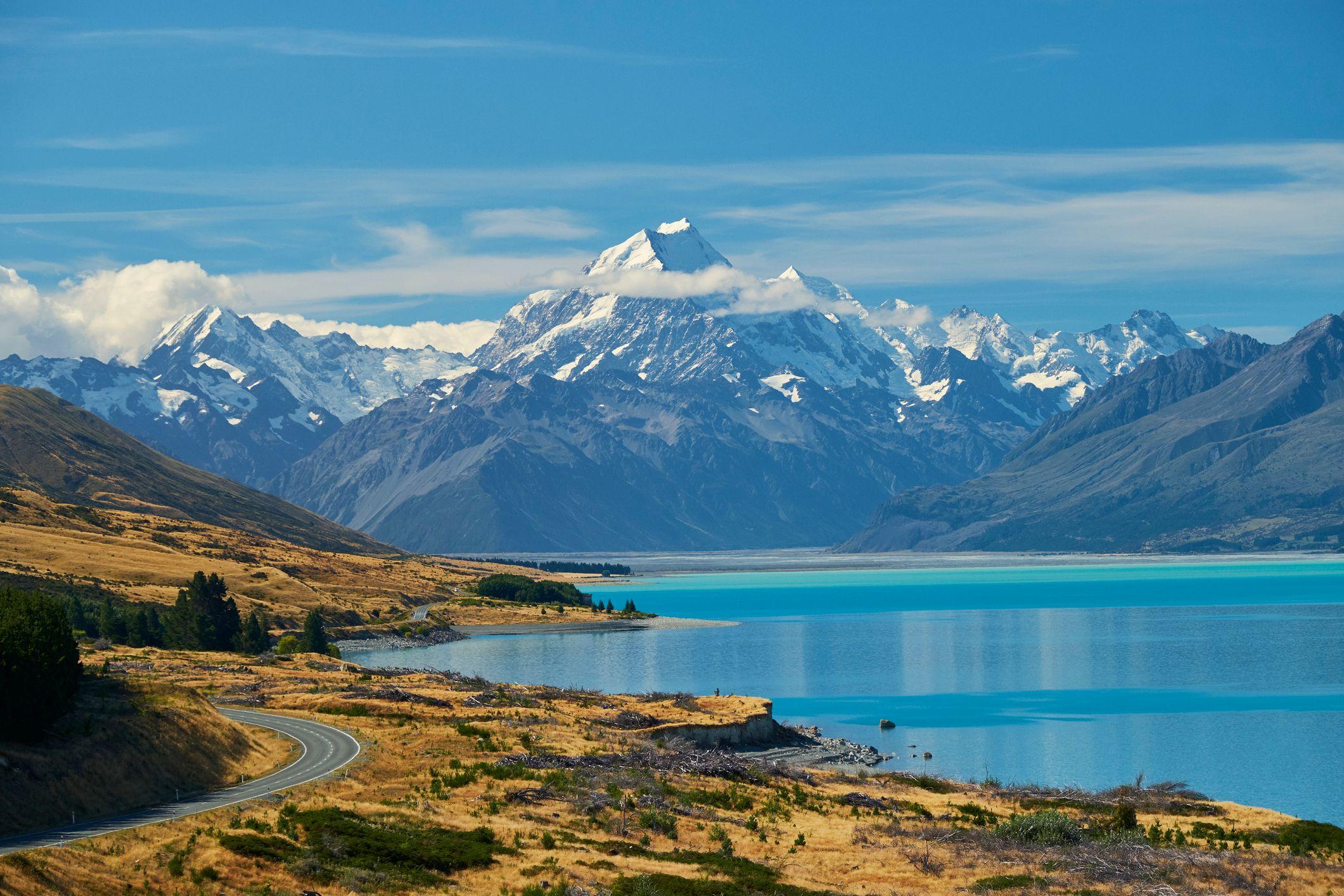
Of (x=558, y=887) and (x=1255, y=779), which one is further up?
(x=558, y=887)

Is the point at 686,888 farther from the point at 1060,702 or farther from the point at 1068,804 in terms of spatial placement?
the point at 1060,702

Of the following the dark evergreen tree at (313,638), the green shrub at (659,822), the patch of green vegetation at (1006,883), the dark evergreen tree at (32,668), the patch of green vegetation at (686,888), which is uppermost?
the dark evergreen tree at (32,668)

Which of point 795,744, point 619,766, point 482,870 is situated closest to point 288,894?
point 482,870

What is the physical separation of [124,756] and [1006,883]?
120 ft

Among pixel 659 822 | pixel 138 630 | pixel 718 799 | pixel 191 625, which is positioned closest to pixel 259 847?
pixel 659 822

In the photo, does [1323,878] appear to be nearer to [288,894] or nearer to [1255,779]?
[288,894]

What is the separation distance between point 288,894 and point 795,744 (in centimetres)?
6553

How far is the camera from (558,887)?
4719 centimetres

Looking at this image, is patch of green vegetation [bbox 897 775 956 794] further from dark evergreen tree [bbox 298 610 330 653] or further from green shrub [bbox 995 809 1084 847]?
dark evergreen tree [bbox 298 610 330 653]

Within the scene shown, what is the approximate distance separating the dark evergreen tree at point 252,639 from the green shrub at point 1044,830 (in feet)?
350

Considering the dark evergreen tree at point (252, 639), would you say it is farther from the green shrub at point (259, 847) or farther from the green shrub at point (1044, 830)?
the green shrub at point (1044, 830)

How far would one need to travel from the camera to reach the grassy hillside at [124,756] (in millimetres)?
52469

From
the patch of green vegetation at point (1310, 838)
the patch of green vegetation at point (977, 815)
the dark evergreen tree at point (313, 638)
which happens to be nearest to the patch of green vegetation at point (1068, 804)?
the patch of green vegetation at point (977, 815)

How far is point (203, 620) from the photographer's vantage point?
148750 millimetres
